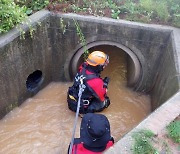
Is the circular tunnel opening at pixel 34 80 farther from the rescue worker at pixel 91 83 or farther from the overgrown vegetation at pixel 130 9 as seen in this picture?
the overgrown vegetation at pixel 130 9

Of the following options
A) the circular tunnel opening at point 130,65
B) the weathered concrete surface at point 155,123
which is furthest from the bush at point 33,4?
the weathered concrete surface at point 155,123

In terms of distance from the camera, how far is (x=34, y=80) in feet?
23.1

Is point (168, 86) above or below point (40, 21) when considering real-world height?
below

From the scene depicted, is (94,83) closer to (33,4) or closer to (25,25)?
(25,25)

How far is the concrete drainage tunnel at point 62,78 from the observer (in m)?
5.79

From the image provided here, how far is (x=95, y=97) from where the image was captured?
19.3 feet

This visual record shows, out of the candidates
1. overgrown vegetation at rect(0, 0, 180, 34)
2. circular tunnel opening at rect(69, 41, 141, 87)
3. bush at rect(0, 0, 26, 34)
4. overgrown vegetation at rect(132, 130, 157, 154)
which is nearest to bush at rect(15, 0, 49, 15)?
overgrown vegetation at rect(0, 0, 180, 34)

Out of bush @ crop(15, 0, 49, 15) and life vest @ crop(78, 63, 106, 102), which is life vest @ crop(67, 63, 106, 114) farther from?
bush @ crop(15, 0, 49, 15)

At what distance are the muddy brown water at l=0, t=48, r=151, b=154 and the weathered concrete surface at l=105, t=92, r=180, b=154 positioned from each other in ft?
6.44

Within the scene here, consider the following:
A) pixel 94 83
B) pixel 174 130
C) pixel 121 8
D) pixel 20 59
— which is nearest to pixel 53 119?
pixel 94 83

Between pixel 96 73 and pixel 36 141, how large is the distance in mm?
1808

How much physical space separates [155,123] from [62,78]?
388 centimetres

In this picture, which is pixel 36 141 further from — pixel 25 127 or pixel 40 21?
pixel 40 21

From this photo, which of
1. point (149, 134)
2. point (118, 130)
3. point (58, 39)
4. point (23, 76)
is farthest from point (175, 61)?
point (23, 76)
